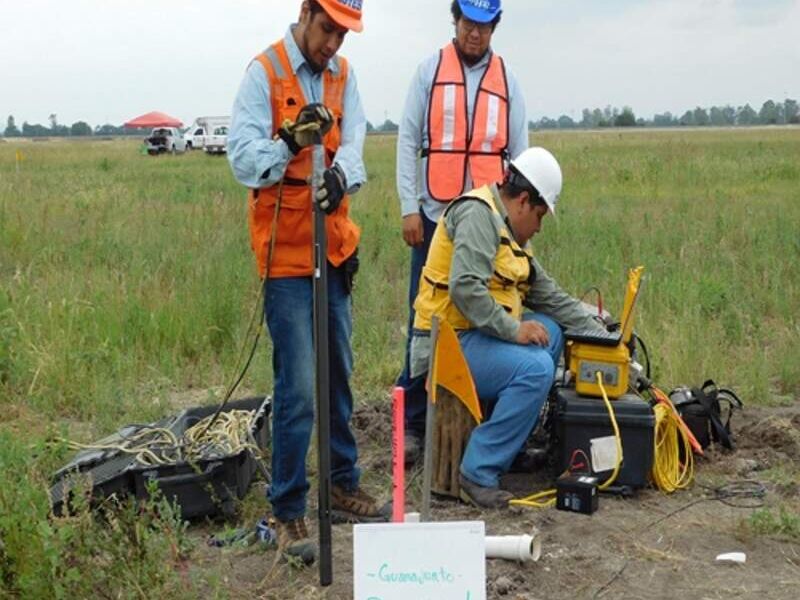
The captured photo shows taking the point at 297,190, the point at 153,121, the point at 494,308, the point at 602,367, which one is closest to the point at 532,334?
the point at 494,308

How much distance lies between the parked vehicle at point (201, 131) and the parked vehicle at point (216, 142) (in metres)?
0.41

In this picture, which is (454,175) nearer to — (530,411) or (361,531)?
(530,411)

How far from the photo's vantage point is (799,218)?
1105 centimetres

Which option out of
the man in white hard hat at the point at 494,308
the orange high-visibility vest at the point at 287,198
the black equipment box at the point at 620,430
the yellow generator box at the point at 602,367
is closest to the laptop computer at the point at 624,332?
the yellow generator box at the point at 602,367

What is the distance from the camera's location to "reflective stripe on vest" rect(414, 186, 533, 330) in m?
4.59

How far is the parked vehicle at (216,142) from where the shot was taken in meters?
41.3

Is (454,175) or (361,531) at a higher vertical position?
(454,175)

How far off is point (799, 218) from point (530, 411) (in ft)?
25.1

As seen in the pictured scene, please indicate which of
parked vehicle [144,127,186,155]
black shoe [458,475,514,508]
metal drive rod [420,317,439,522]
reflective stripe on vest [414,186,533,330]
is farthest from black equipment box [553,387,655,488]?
parked vehicle [144,127,186,155]

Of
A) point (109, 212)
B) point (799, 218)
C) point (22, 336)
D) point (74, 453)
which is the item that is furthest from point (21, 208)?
point (799, 218)

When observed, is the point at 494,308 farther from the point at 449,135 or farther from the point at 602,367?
the point at 449,135

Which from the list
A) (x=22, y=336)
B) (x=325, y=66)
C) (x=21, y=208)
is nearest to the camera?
(x=325, y=66)

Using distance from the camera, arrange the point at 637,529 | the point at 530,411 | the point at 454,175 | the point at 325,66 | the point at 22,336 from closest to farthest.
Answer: the point at 325,66 → the point at 637,529 → the point at 530,411 → the point at 454,175 → the point at 22,336

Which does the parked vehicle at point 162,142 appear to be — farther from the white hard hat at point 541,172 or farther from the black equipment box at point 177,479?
the white hard hat at point 541,172
